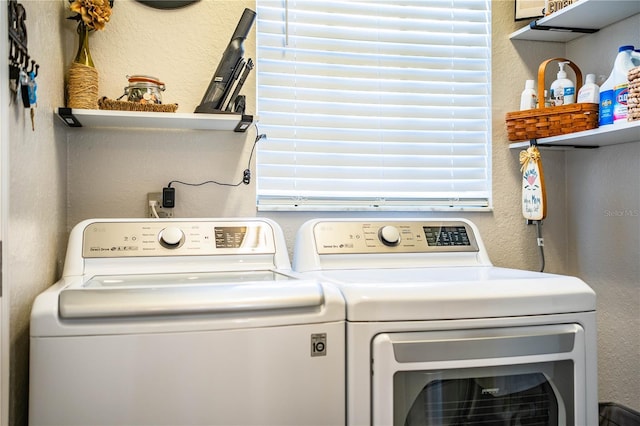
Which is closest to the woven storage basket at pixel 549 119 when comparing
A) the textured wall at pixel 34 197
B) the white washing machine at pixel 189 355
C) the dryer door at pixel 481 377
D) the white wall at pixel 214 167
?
the white wall at pixel 214 167

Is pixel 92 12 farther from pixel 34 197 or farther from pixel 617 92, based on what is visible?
pixel 617 92

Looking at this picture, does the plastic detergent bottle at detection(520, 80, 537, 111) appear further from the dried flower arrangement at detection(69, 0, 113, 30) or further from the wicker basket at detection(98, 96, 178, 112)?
the dried flower arrangement at detection(69, 0, 113, 30)

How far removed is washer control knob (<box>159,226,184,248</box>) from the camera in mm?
1607

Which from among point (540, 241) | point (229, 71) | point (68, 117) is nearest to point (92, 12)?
point (68, 117)

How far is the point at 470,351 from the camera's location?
125 cm

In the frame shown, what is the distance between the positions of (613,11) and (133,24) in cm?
172

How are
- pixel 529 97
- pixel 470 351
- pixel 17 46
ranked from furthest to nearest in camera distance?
pixel 529 97 → pixel 470 351 → pixel 17 46

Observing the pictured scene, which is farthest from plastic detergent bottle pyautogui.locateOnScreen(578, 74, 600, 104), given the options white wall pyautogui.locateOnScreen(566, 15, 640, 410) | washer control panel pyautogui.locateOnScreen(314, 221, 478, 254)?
washer control panel pyautogui.locateOnScreen(314, 221, 478, 254)

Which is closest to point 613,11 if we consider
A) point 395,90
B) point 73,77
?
point 395,90

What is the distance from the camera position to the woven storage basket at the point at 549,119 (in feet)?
6.11

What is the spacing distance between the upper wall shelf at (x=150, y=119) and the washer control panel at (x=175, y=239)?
1.12ft

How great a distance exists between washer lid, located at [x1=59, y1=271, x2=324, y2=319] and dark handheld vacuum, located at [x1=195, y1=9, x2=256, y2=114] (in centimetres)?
73

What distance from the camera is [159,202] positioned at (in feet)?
6.18

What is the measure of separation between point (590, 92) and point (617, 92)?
0.16 metres
